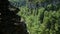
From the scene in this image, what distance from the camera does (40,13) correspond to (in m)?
16.1

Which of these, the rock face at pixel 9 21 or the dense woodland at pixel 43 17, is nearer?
the rock face at pixel 9 21

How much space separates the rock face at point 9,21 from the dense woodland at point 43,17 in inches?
400

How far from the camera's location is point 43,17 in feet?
49.8

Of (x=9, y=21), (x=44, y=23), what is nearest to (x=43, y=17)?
(x=44, y=23)

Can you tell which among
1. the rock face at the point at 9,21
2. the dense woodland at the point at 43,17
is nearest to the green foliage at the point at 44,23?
the dense woodland at the point at 43,17

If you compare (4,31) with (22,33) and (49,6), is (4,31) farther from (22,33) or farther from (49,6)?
(49,6)

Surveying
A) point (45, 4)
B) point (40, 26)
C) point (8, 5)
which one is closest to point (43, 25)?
point (40, 26)

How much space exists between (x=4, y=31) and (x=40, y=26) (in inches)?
512

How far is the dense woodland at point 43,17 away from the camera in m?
13.9

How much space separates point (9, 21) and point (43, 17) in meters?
13.8

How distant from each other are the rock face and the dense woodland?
33.4ft

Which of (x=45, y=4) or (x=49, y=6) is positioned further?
(x=45, y=4)

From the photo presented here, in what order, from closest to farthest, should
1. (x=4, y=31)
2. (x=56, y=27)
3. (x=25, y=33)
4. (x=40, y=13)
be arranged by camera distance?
(x=4, y=31), (x=25, y=33), (x=56, y=27), (x=40, y=13)

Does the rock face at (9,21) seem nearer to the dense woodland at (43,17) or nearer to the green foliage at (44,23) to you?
the dense woodland at (43,17)
